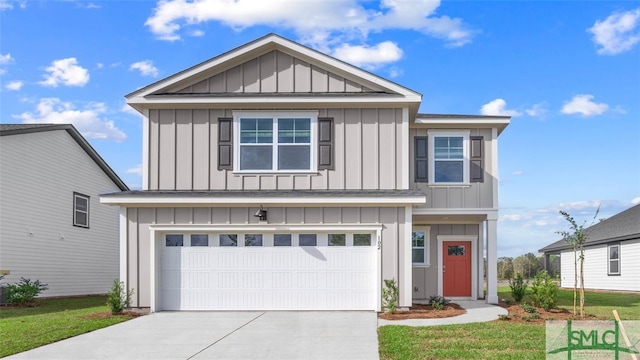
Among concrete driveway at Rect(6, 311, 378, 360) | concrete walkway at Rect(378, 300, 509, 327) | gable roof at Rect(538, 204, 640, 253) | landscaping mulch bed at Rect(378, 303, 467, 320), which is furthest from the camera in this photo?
gable roof at Rect(538, 204, 640, 253)

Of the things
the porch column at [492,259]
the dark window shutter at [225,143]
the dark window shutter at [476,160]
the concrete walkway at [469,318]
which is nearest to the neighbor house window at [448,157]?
the dark window shutter at [476,160]

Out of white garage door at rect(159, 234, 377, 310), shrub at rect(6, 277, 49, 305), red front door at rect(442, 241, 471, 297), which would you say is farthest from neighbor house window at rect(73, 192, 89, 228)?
red front door at rect(442, 241, 471, 297)

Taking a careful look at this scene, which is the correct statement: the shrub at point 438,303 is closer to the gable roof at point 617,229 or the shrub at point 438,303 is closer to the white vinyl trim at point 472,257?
the white vinyl trim at point 472,257

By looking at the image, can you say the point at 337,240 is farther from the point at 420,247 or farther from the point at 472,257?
the point at 472,257

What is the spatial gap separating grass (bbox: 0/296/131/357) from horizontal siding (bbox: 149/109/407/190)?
359 centimetres

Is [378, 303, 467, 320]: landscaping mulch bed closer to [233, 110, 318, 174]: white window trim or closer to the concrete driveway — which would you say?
the concrete driveway

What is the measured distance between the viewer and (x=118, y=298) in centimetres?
1597

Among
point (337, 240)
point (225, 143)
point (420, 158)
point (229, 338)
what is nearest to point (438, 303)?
point (337, 240)

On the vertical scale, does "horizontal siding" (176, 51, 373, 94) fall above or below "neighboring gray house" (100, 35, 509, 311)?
above

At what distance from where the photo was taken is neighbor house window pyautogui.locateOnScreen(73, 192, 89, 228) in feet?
81.5

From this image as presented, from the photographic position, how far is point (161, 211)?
1659cm

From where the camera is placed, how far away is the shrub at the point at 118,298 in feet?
52.1

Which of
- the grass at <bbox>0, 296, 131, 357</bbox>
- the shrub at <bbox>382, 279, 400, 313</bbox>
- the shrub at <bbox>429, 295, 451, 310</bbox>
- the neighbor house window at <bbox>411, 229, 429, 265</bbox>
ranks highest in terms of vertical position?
the neighbor house window at <bbox>411, 229, 429, 265</bbox>

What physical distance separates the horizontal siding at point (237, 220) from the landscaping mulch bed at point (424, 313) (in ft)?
2.82
